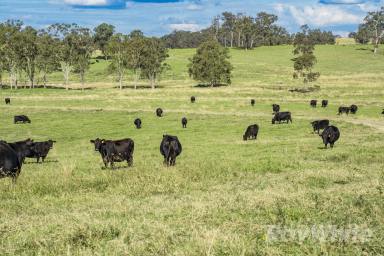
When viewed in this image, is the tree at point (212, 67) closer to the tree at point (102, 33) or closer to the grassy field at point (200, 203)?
the grassy field at point (200, 203)

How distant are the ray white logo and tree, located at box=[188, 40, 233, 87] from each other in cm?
8456

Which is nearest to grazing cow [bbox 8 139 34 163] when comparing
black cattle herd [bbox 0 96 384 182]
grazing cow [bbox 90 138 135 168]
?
black cattle herd [bbox 0 96 384 182]

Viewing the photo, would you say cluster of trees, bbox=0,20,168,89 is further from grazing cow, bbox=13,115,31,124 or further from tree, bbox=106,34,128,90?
grazing cow, bbox=13,115,31,124

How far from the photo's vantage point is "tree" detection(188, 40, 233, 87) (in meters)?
90.9

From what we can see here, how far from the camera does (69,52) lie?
10088 cm

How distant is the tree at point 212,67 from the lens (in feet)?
298

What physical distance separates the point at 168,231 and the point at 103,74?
12370cm

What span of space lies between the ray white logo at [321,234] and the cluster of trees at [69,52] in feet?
290

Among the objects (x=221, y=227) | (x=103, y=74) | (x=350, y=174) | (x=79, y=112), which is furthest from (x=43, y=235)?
(x=103, y=74)

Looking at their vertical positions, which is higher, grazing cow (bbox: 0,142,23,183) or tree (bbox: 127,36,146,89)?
tree (bbox: 127,36,146,89)

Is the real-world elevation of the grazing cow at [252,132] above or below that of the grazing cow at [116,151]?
below

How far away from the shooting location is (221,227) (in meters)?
7.12

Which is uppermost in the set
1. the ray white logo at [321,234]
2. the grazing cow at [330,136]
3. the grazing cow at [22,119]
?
the ray white logo at [321,234]

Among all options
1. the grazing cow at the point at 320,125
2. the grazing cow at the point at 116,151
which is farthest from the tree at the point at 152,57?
the grazing cow at the point at 116,151
